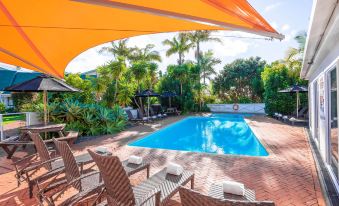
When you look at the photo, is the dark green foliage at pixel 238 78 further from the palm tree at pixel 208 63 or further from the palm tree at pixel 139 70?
the palm tree at pixel 139 70

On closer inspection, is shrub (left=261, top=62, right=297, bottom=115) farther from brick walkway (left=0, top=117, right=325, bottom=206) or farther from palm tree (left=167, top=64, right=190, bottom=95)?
brick walkway (left=0, top=117, right=325, bottom=206)

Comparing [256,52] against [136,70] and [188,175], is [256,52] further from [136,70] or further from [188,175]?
[188,175]

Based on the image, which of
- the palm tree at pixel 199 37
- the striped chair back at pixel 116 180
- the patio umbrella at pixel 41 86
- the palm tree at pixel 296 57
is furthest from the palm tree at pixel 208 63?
the striped chair back at pixel 116 180

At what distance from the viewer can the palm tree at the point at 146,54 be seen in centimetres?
2712

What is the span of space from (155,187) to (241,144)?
289 inches

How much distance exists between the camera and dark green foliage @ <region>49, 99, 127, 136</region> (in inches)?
388

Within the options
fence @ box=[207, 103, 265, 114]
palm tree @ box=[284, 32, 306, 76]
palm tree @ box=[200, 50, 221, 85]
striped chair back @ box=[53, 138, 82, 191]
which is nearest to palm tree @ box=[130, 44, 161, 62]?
palm tree @ box=[200, 50, 221, 85]

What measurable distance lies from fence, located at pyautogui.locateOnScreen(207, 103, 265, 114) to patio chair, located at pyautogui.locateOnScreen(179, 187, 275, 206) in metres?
21.9

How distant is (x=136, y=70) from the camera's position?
1648cm

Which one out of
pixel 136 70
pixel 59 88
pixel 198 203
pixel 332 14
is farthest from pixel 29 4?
pixel 136 70

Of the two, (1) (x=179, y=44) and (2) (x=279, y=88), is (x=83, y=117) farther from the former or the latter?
(1) (x=179, y=44)

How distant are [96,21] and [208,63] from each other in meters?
27.2

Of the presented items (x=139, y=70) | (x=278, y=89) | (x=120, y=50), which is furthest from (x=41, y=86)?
(x=120, y=50)

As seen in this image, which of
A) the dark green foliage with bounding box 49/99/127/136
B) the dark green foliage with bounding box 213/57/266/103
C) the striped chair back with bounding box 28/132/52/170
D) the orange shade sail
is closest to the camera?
the orange shade sail
